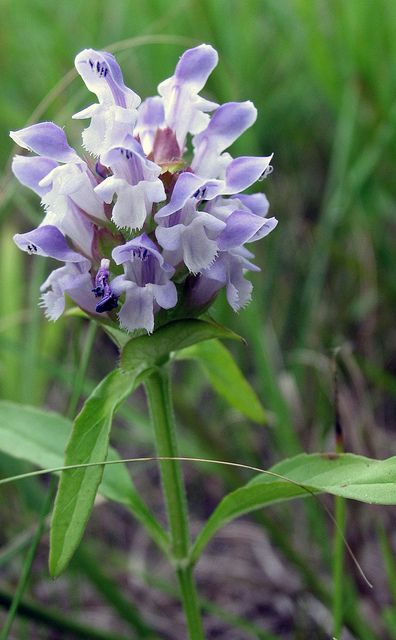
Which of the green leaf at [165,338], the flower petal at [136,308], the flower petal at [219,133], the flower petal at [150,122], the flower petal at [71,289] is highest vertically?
the flower petal at [150,122]

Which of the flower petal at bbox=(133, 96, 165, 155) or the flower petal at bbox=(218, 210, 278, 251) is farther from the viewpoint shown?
the flower petal at bbox=(133, 96, 165, 155)

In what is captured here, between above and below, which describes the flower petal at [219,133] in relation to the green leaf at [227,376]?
above

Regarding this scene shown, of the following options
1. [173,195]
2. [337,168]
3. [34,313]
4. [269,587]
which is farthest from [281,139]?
[173,195]

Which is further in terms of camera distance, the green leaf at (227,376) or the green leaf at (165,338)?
the green leaf at (227,376)

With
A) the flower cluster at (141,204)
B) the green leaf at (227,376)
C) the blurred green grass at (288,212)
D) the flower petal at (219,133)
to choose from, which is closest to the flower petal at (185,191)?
the flower cluster at (141,204)

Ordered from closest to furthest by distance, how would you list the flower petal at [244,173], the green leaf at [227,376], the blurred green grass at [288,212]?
the flower petal at [244,173], the green leaf at [227,376], the blurred green grass at [288,212]

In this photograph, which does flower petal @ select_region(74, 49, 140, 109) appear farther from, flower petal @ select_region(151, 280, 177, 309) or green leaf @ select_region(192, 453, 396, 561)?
green leaf @ select_region(192, 453, 396, 561)

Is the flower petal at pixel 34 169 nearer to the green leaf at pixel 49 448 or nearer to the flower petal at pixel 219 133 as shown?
the flower petal at pixel 219 133

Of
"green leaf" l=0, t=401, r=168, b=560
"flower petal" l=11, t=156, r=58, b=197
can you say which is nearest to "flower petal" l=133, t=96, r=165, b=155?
"flower petal" l=11, t=156, r=58, b=197

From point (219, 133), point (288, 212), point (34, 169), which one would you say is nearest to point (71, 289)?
point (34, 169)
